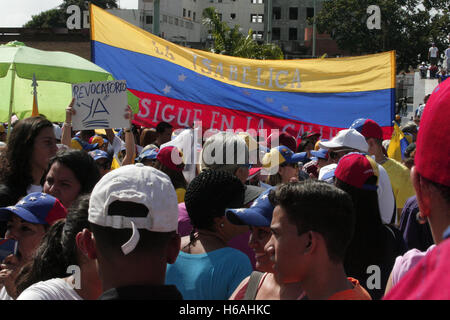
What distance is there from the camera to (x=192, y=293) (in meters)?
2.76

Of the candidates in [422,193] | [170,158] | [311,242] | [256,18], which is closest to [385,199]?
[311,242]

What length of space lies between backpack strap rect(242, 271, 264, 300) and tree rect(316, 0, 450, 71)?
2219 inches

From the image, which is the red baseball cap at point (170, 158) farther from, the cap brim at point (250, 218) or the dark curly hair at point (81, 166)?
the cap brim at point (250, 218)

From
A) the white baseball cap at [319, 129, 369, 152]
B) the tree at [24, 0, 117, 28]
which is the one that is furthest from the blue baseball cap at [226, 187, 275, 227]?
the tree at [24, 0, 117, 28]

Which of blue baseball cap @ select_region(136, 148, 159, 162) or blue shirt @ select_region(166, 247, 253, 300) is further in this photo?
blue baseball cap @ select_region(136, 148, 159, 162)

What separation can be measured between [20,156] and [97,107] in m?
1.64

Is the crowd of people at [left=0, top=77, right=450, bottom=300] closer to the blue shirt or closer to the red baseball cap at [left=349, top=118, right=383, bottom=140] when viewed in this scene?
the blue shirt

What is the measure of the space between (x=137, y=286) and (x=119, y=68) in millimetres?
6592

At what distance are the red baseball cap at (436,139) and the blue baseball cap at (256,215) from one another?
1.42 meters

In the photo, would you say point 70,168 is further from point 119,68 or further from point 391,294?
point 119,68

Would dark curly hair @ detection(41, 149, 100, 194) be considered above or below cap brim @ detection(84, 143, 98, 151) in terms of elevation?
above

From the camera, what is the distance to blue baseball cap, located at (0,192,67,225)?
3164mm

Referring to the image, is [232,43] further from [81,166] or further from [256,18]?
[256,18]

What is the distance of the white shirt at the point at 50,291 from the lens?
2123mm
